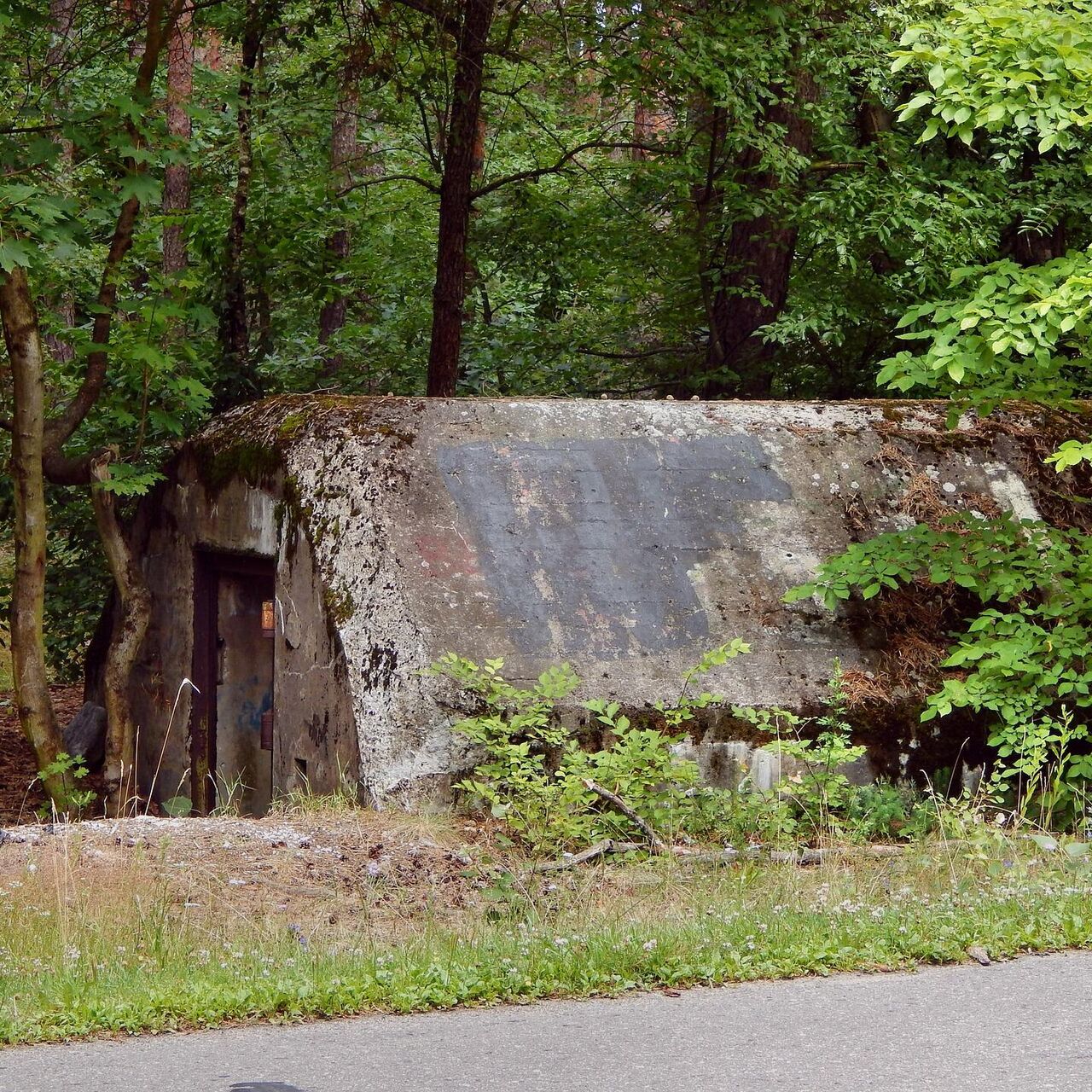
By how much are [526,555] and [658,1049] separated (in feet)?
14.1

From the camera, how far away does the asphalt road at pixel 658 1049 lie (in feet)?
12.6

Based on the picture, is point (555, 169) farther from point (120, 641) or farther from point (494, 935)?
point (494, 935)

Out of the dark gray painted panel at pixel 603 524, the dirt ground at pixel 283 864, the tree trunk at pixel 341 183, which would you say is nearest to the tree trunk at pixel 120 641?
the dark gray painted panel at pixel 603 524

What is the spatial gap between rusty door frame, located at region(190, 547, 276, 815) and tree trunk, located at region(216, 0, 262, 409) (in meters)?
2.66

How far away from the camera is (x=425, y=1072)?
3.92 meters

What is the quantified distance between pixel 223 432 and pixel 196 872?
5.02 m

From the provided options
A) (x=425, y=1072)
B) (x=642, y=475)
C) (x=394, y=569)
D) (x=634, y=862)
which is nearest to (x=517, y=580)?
(x=394, y=569)

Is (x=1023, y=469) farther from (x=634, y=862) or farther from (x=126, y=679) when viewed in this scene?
(x=126, y=679)

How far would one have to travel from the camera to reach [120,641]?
35.6 feet

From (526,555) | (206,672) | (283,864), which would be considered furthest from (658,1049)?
(206,672)

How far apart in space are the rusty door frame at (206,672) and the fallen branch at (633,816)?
4173mm

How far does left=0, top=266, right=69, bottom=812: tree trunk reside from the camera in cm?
952

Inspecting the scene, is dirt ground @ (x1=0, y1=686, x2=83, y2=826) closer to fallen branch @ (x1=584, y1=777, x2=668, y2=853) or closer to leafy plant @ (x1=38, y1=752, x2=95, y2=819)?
leafy plant @ (x1=38, y1=752, x2=95, y2=819)

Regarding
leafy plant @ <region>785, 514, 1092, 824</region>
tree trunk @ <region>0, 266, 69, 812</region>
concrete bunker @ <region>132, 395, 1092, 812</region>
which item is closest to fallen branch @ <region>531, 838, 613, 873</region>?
concrete bunker @ <region>132, 395, 1092, 812</region>
